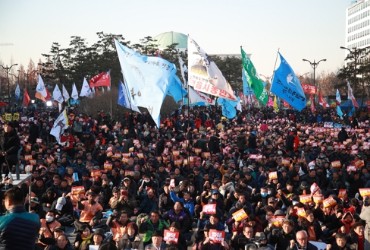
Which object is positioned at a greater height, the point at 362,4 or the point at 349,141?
the point at 362,4

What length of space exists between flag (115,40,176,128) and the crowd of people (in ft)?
6.28

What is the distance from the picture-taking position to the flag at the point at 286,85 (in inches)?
739

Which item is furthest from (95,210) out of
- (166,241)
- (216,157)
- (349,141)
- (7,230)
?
(349,141)

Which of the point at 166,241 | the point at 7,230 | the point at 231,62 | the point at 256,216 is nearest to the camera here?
the point at 7,230

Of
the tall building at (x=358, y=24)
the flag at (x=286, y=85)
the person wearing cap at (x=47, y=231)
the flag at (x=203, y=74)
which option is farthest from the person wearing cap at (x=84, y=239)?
the tall building at (x=358, y=24)

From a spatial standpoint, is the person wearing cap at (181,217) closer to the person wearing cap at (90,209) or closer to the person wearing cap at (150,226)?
the person wearing cap at (150,226)

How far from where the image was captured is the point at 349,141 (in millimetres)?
23156

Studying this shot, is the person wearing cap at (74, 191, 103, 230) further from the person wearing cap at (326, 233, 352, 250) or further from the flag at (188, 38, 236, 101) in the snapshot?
the flag at (188, 38, 236, 101)

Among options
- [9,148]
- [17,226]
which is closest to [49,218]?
[9,148]

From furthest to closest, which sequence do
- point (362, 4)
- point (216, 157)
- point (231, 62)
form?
point (362, 4) → point (231, 62) → point (216, 157)

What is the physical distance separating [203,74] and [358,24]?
128 metres

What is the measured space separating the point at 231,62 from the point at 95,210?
63355 millimetres

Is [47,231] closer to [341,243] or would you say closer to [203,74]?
[341,243]

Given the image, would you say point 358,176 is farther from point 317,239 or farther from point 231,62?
point 231,62
